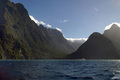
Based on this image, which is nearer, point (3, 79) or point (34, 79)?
point (3, 79)

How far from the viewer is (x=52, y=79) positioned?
27266 millimetres

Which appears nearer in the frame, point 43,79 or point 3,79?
point 3,79

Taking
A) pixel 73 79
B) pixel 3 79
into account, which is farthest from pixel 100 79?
pixel 3 79

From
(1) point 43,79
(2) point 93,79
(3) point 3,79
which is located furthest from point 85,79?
(3) point 3,79

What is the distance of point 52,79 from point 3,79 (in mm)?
9571

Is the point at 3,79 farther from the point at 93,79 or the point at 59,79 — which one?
the point at 93,79

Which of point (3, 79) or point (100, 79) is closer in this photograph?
point (3, 79)

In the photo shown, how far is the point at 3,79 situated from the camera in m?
25.0

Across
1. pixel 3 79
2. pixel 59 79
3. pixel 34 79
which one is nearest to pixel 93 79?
pixel 59 79

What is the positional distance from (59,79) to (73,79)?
9.97 feet

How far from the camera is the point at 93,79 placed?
90.4ft

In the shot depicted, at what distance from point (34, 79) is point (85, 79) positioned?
1076 cm

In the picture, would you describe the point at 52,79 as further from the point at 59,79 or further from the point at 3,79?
the point at 3,79

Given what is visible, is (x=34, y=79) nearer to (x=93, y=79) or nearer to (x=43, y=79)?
(x=43, y=79)
